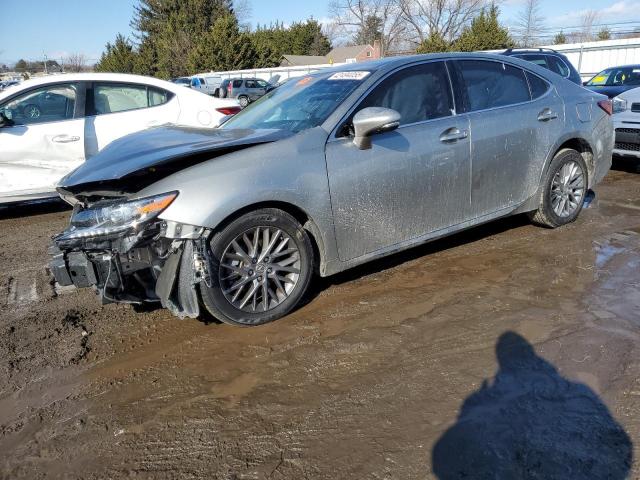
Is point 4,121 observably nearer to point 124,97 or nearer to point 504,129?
point 124,97

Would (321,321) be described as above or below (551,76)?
below

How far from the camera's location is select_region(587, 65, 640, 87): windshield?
35.8ft

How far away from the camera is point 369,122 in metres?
3.47

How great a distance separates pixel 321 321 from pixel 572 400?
1558 millimetres

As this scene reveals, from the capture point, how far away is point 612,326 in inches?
129

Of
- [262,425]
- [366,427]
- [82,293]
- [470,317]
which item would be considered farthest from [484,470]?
[82,293]

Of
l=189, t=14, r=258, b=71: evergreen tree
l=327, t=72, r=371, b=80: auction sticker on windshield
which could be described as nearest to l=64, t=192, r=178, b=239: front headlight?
l=327, t=72, r=371, b=80: auction sticker on windshield

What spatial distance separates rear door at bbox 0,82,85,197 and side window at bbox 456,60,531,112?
4.69 meters

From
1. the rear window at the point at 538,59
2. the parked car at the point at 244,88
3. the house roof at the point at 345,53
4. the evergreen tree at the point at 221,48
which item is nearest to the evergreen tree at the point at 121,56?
the evergreen tree at the point at 221,48

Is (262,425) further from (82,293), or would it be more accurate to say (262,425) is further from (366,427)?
(82,293)

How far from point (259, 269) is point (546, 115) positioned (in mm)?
3056

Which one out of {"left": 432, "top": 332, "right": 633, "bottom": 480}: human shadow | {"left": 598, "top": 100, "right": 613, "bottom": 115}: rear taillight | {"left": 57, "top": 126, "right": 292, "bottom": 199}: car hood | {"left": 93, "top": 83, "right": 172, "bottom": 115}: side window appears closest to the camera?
{"left": 432, "top": 332, "right": 633, "bottom": 480}: human shadow

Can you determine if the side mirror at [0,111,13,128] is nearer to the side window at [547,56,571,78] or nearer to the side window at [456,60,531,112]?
the side window at [456,60,531,112]

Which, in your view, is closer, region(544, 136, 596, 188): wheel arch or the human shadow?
the human shadow
